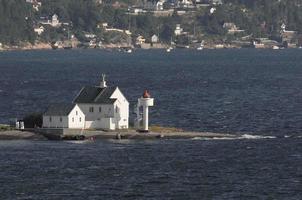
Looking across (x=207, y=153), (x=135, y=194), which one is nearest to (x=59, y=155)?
(x=207, y=153)

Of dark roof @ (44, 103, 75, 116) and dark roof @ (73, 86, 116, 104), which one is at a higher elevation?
dark roof @ (73, 86, 116, 104)

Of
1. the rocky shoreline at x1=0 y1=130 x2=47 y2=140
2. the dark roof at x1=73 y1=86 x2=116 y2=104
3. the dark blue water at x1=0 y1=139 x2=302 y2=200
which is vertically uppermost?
the dark roof at x1=73 y1=86 x2=116 y2=104

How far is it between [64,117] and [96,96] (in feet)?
12.7

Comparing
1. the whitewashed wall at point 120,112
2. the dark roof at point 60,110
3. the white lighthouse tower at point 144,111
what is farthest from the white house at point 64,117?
the white lighthouse tower at point 144,111

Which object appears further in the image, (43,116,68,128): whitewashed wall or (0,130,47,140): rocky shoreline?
(43,116,68,128): whitewashed wall

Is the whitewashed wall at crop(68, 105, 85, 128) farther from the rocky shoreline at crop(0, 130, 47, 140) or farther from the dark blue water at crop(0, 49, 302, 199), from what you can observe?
the dark blue water at crop(0, 49, 302, 199)

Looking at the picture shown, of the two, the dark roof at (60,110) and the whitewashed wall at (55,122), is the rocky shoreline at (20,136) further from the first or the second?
the dark roof at (60,110)

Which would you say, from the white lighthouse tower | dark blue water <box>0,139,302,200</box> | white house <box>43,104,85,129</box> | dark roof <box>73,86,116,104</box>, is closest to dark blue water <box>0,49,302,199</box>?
dark blue water <box>0,139,302,200</box>

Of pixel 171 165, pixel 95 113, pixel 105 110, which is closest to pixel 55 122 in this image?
pixel 95 113

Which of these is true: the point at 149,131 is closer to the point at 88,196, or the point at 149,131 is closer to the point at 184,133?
the point at 184,133

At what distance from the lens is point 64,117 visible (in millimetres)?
104875

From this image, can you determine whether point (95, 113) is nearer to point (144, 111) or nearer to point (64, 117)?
point (64, 117)

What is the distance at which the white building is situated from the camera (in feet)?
345

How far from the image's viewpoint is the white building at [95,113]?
345 feet
